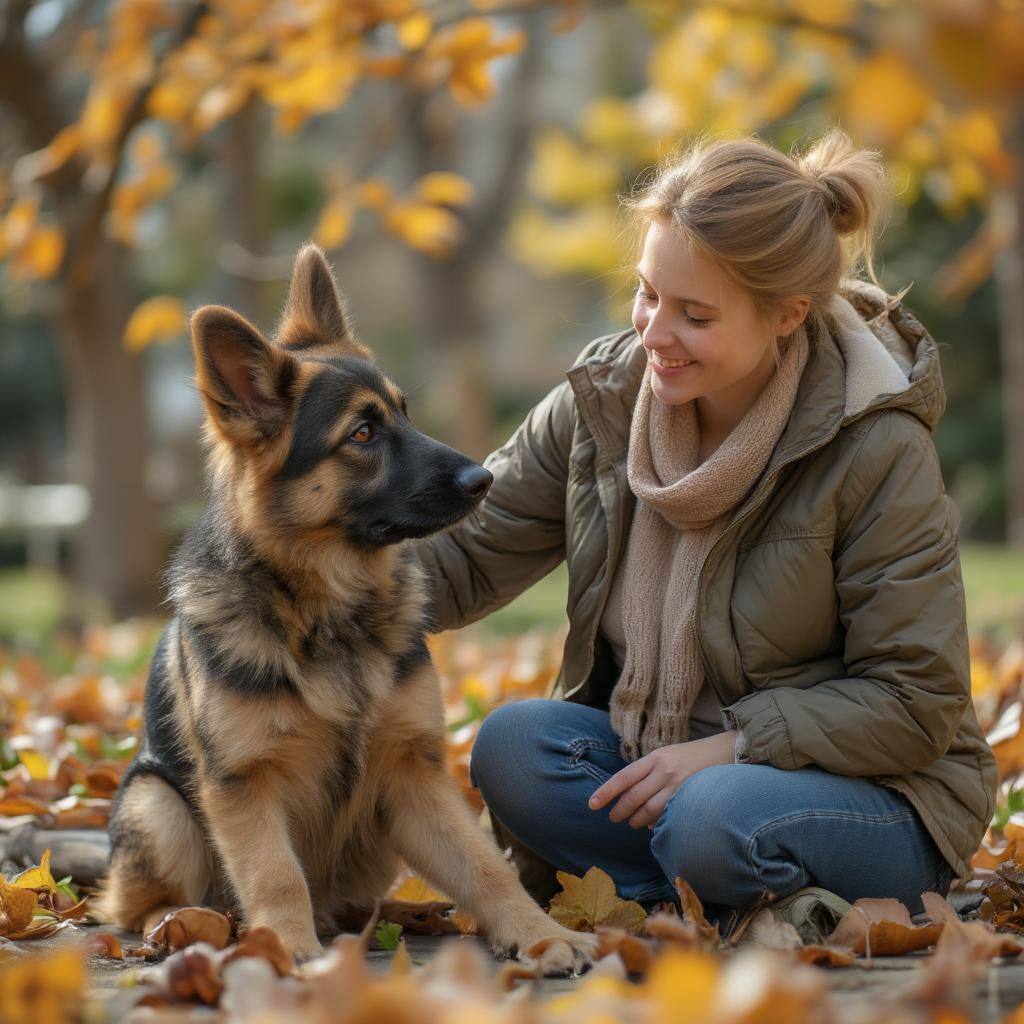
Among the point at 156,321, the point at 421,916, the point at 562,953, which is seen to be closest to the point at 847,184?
the point at 562,953

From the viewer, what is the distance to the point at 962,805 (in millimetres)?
3270

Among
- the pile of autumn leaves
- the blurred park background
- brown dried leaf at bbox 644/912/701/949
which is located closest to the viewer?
the pile of autumn leaves

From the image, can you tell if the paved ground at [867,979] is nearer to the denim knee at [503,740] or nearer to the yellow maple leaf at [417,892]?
the yellow maple leaf at [417,892]

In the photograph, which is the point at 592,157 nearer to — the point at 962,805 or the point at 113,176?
the point at 113,176

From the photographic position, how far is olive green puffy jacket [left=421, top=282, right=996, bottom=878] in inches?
123

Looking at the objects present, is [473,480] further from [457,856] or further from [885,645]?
[885,645]

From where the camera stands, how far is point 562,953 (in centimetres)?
285

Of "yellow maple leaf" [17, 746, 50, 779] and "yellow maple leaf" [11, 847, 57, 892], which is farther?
"yellow maple leaf" [17, 746, 50, 779]

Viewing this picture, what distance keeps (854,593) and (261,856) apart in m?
1.55

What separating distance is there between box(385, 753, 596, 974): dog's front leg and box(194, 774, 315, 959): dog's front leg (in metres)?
0.32

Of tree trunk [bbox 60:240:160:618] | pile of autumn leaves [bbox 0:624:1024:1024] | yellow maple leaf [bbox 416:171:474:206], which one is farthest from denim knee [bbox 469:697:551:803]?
tree trunk [bbox 60:240:160:618]

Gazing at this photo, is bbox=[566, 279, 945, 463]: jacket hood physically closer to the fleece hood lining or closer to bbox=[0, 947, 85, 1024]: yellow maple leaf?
the fleece hood lining

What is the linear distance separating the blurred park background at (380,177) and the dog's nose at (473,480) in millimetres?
741

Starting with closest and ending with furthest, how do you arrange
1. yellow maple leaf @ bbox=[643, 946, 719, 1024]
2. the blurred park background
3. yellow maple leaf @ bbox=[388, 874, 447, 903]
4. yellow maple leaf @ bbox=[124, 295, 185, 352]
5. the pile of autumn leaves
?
yellow maple leaf @ bbox=[643, 946, 719, 1024] → the pile of autumn leaves → yellow maple leaf @ bbox=[388, 874, 447, 903] → the blurred park background → yellow maple leaf @ bbox=[124, 295, 185, 352]
